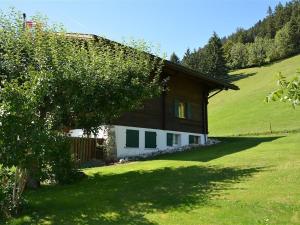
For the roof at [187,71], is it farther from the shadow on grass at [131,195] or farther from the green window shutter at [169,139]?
the shadow on grass at [131,195]

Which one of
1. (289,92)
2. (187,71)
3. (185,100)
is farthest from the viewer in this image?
(185,100)

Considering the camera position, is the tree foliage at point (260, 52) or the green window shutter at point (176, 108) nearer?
the green window shutter at point (176, 108)

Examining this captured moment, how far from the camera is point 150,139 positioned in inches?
1192

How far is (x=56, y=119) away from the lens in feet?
49.3

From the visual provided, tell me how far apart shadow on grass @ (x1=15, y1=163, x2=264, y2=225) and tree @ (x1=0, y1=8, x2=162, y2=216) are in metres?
1.28

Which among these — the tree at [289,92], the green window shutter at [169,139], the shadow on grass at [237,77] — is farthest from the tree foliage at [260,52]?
the tree at [289,92]

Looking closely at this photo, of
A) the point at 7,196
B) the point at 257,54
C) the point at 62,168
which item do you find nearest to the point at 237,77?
the point at 257,54

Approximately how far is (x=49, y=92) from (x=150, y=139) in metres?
16.0

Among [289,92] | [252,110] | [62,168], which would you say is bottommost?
[62,168]

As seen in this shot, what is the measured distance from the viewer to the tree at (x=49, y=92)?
12.1 meters

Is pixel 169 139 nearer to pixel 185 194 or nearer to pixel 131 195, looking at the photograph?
pixel 131 195

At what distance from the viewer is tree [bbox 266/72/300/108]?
15.0ft

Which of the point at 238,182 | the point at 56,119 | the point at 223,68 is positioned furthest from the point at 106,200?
the point at 223,68

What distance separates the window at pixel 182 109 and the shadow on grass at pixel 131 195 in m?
13.5
